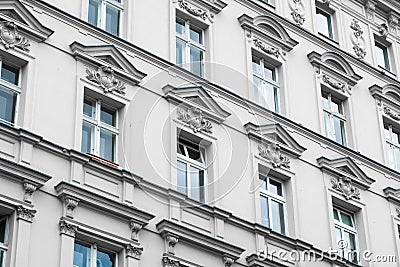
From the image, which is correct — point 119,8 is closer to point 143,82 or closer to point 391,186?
point 143,82

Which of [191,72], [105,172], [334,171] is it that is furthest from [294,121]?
[105,172]

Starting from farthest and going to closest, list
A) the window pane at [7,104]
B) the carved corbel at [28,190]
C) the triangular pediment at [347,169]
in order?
1. the triangular pediment at [347,169]
2. the window pane at [7,104]
3. the carved corbel at [28,190]

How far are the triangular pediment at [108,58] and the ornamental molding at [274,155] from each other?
3411 mm

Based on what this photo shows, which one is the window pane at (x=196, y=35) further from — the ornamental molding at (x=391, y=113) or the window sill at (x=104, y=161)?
the ornamental molding at (x=391, y=113)

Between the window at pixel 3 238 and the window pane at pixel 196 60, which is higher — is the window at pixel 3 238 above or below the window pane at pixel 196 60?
below

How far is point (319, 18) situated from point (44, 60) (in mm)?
10315

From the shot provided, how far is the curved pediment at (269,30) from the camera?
25.0m

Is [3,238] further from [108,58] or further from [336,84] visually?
[336,84]

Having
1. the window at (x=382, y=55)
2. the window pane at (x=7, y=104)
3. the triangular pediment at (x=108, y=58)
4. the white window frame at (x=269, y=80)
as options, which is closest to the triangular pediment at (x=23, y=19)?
the triangular pediment at (x=108, y=58)

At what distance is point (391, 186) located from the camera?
26000mm

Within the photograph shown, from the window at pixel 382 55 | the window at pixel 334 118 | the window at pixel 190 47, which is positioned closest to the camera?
the window at pixel 190 47

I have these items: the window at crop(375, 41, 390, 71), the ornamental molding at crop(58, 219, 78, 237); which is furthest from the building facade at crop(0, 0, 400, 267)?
the window at crop(375, 41, 390, 71)
